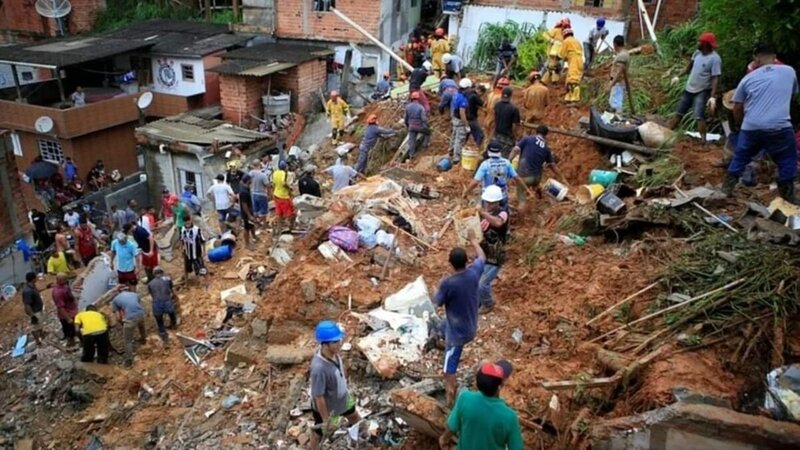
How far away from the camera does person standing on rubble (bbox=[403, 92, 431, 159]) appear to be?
1216 centimetres

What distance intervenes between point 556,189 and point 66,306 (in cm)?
804

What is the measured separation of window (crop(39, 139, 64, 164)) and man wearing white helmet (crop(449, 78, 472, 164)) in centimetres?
1277

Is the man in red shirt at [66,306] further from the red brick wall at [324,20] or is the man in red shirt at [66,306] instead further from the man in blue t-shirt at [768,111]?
the red brick wall at [324,20]

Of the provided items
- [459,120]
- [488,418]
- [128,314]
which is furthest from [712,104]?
[128,314]

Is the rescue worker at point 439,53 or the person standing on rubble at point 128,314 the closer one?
the person standing on rubble at point 128,314

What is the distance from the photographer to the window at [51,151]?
61.2 ft

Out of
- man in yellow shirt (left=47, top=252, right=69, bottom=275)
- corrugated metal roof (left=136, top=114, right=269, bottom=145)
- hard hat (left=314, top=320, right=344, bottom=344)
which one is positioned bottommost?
man in yellow shirt (left=47, top=252, right=69, bottom=275)

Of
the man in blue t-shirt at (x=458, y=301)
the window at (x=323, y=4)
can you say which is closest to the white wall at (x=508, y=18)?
the window at (x=323, y=4)

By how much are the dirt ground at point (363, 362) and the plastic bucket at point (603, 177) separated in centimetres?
55

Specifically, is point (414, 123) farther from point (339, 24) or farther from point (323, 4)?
point (323, 4)

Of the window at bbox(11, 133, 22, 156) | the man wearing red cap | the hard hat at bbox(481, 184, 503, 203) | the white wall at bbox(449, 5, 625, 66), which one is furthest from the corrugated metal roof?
the man wearing red cap

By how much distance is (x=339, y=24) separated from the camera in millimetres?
20047

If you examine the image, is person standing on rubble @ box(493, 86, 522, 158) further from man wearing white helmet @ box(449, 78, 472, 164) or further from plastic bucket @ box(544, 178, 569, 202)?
man wearing white helmet @ box(449, 78, 472, 164)

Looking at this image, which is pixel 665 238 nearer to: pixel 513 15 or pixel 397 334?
pixel 397 334
